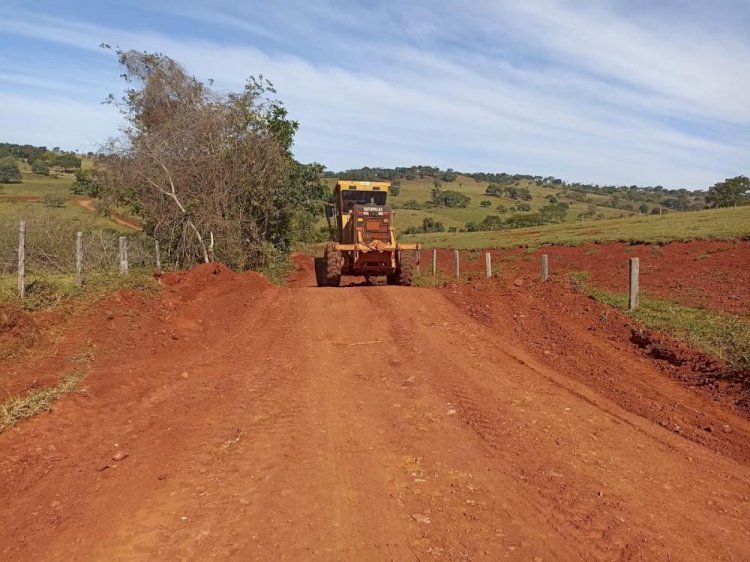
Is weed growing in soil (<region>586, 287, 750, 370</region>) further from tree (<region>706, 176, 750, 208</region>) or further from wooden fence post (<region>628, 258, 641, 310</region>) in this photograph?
tree (<region>706, 176, 750, 208</region>)

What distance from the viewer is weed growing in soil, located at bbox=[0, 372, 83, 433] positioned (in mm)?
5868

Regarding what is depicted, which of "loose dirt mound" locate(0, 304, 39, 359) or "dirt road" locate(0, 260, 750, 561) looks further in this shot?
"loose dirt mound" locate(0, 304, 39, 359)

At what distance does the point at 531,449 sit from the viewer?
17.8ft

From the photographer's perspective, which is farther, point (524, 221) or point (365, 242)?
point (524, 221)

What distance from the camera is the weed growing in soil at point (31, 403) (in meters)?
5.87

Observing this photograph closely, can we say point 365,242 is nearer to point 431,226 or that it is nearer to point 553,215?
point 431,226

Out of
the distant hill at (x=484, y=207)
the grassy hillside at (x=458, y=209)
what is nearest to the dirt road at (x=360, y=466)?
the distant hill at (x=484, y=207)

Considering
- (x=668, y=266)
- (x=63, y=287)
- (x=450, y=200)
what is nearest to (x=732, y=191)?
(x=450, y=200)

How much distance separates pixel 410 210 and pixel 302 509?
96141mm

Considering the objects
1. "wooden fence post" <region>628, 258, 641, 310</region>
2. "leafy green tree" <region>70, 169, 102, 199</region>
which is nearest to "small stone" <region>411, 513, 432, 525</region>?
"wooden fence post" <region>628, 258, 641, 310</region>

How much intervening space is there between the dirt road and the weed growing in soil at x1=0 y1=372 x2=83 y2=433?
0.48 ft

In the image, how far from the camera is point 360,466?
16.3 ft

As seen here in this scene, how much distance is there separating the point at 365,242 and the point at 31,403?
12922mm

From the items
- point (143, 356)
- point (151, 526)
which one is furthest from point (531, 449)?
point (143, 356)
